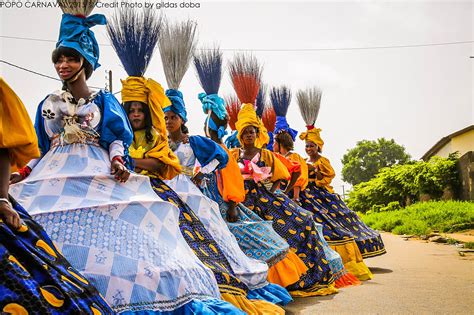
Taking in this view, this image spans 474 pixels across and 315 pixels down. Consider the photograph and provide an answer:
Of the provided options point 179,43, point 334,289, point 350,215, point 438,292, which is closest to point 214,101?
point 179,43

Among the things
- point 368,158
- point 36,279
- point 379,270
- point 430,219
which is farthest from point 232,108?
point 368,158

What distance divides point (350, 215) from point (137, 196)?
6.54 m

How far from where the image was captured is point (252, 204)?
25.2ft

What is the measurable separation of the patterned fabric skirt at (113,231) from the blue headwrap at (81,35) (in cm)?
61

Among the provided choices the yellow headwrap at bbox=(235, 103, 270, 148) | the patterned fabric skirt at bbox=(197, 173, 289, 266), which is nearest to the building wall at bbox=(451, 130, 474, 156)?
the yellow headwrap at bbox=(235, 103, 270, 148)

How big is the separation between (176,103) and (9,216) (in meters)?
3.34

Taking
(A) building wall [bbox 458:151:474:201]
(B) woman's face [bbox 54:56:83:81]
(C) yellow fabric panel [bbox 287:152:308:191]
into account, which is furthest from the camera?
(A) building wall [bbox 458:151:474:201]

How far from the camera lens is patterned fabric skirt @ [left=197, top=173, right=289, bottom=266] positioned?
643 centimetres

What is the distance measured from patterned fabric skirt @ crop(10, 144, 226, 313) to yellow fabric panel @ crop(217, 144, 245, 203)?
2.27m

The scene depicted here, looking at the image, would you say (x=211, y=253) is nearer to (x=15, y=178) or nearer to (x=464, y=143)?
(x=15, y=178)

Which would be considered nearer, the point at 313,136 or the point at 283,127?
the point at 283,127

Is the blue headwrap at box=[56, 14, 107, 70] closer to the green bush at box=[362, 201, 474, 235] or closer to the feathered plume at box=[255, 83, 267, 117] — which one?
the feathered plume at box=[255, 83, 267, 117]

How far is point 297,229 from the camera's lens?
7.66m

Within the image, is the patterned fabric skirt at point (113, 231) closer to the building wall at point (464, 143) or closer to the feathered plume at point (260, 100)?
the feathered plume at point (260, 100)
